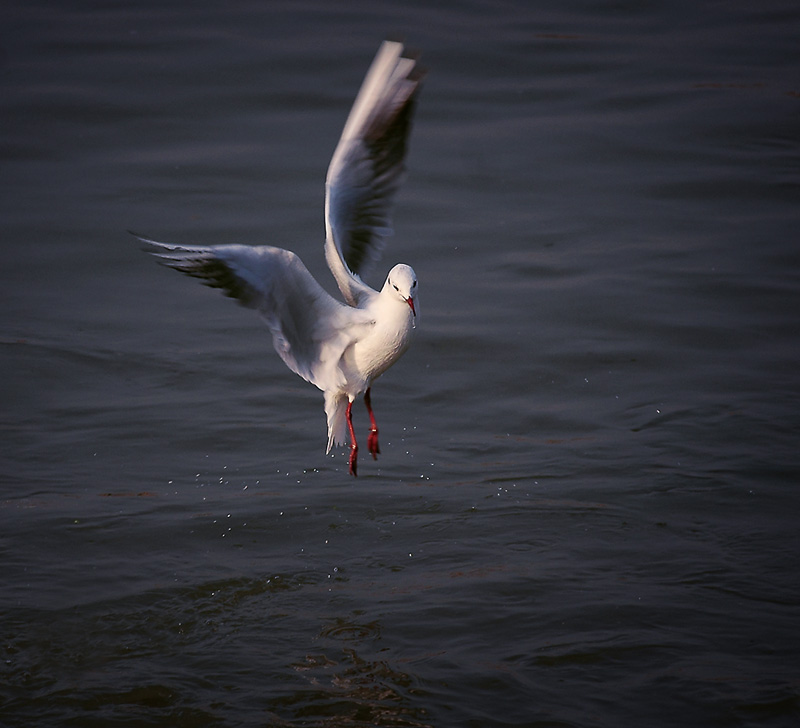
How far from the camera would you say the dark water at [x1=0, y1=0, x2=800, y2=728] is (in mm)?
4625

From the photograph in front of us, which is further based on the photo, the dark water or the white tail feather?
the white tail feather

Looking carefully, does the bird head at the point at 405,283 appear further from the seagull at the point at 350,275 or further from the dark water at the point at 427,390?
the dark water at the point at 427,390

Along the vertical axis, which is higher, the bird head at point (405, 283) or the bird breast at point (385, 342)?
the bird head at point (405, 283)

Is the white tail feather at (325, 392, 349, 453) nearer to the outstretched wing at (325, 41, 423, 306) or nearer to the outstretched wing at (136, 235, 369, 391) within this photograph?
the outstretched wing at (136, 235, 369, 391)

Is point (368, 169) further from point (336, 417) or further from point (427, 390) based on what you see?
point (427, 390)

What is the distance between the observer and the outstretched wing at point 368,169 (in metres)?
5.54

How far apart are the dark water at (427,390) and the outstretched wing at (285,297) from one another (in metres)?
0.90

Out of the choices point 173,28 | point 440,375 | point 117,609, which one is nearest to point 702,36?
point 173,28

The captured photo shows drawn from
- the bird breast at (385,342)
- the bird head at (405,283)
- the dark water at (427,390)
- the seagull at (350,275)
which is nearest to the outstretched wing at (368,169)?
the seagull at (350,275)

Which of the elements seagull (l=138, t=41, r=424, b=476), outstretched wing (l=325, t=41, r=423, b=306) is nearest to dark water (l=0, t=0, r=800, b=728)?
seagull (l=138, t=41, r=424, b=476)

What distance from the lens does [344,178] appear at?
5.93 meters

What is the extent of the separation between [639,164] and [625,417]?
14.4 feet

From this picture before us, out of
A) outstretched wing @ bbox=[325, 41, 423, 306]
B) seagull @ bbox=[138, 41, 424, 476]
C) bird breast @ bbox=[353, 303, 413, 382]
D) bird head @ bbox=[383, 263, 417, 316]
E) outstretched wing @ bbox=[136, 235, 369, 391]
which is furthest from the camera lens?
outstretched wing @ bbox=[325, 41, 423, 306]

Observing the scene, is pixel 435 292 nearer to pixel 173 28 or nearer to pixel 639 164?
pixel 639 164
